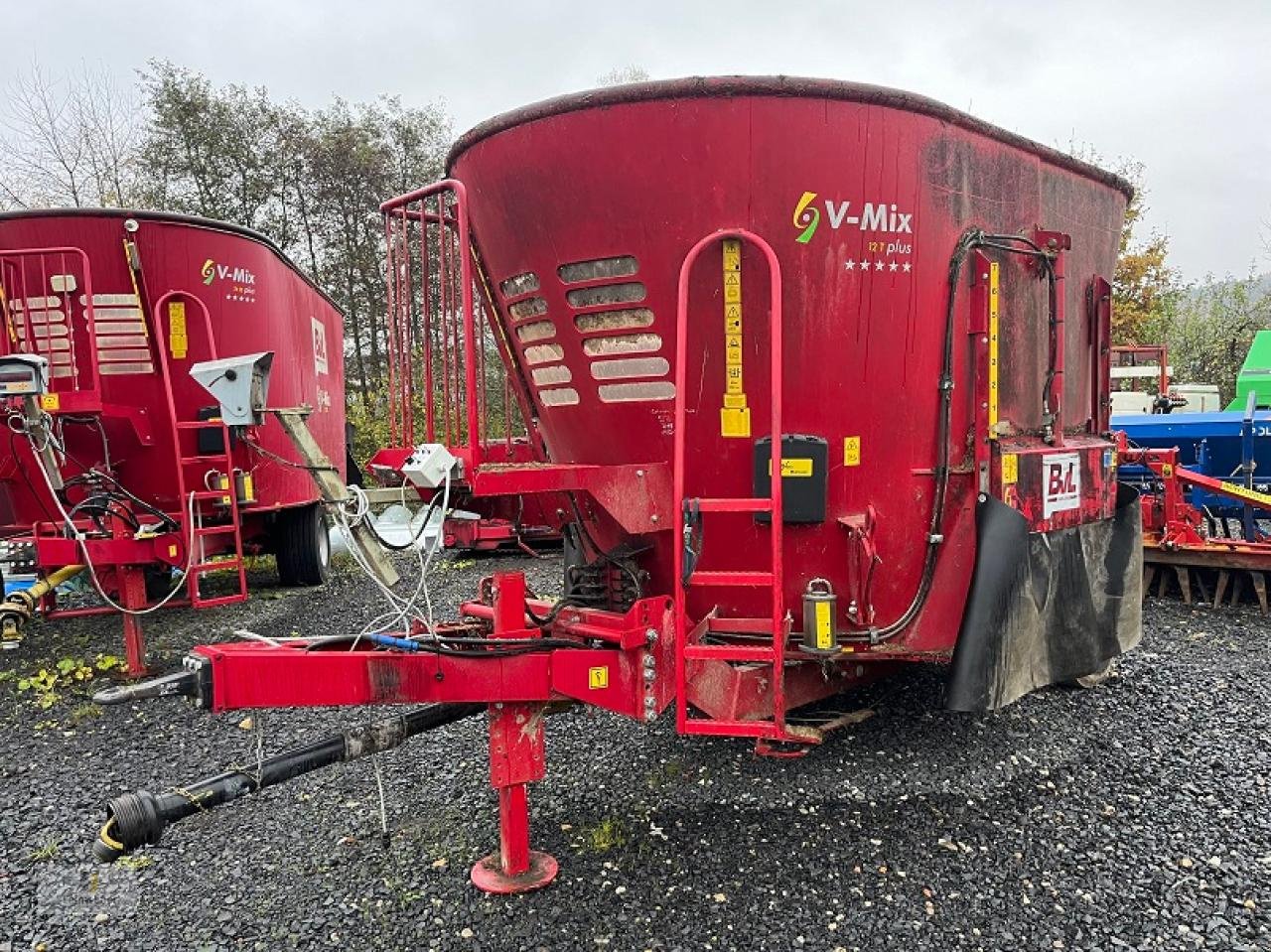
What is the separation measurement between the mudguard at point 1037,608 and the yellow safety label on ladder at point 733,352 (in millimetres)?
1120

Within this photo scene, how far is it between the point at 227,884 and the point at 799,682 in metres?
2.19

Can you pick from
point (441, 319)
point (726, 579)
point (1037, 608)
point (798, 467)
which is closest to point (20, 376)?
point (441, 319)

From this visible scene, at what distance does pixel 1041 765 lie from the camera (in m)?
3.75

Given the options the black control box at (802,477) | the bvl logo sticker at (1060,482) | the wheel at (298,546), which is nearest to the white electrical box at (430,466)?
the black control box at (802,477)

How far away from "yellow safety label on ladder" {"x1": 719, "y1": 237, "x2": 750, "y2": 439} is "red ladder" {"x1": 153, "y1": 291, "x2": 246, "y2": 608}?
3618mm

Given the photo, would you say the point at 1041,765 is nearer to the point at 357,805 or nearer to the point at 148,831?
the point at 357,805

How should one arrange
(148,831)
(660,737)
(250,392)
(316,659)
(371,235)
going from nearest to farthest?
(148,831) < (316,659) < (250,392) < (660,737) < (371,235)

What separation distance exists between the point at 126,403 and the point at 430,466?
4259 millimetres

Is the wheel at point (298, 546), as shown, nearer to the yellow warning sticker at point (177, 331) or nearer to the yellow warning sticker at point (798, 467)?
the yellow warning sticker at point (177, 331)

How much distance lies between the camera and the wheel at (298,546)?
26.3ft

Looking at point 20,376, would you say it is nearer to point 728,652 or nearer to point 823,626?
point 728,652

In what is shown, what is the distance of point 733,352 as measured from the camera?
3008 millimetres

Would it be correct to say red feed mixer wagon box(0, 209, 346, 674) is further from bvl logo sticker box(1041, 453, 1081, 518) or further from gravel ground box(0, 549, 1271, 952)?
bvl logo sticker box(1041, 453, 1081, 518)

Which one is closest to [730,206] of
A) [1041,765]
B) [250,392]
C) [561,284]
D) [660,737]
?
[561,284]
